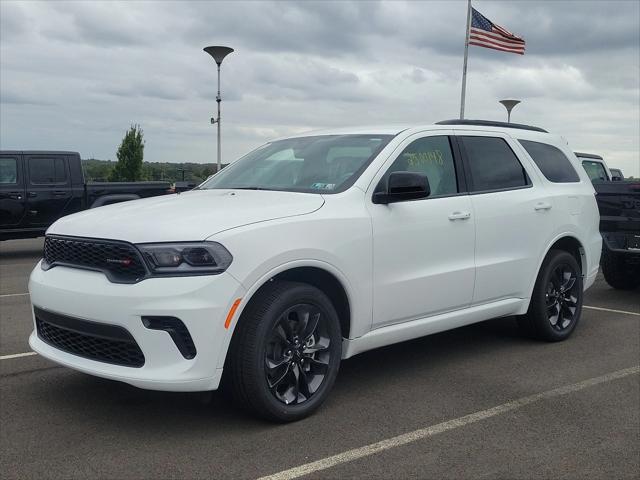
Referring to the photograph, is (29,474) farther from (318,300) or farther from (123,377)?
(318,300)

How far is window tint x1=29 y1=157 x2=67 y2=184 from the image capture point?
1323cm

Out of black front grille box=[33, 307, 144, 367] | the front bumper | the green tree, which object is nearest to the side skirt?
the front bumper

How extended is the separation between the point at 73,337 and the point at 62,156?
1030 centimetres

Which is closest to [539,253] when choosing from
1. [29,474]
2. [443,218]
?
[443,218]

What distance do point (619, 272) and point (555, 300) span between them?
3622mm

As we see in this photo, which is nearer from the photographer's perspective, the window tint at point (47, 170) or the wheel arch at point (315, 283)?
the wheel arch at point (315, 283)

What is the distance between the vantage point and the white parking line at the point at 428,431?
3.61 meters

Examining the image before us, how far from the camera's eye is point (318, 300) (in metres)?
4.26

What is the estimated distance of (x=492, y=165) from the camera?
5.88m

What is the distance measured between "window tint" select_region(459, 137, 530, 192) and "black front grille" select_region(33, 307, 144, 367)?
Answer: 2933 millimetres

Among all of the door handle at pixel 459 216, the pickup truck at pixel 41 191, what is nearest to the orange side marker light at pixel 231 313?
the door handle at pixel 459 216

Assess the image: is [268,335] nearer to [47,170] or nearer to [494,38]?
[47,170]

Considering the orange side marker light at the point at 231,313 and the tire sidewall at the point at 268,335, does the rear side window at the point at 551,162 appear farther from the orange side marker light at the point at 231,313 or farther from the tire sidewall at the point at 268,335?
the orange side marker light at the point at 231,313

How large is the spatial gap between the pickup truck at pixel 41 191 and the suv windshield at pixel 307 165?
27.6 ft
